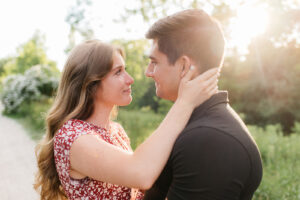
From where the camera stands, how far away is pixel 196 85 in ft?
6.03

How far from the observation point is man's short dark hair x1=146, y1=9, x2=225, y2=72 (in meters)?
1.87


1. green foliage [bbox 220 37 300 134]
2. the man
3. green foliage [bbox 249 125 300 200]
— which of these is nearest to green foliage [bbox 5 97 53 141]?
the man

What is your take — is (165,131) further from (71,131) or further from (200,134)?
(71,131)

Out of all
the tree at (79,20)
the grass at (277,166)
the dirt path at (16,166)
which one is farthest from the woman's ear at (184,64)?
the tree at (79,20)

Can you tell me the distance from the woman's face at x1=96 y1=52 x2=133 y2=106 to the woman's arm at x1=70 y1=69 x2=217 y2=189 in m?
0.63

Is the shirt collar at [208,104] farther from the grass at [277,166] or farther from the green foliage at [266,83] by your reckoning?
the green foliage at [266,83]

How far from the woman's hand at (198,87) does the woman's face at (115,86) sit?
0.77 m

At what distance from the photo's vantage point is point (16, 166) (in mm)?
7336

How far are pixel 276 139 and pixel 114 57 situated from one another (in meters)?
5.67

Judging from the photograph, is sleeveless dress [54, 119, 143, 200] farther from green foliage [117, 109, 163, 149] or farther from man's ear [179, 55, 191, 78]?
green foliage [117, 109, 163, 149]

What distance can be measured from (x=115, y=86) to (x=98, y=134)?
0.46 metres

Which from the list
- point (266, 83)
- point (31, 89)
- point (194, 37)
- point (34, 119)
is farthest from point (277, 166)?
point (31, 89)

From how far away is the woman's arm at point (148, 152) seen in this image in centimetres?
176


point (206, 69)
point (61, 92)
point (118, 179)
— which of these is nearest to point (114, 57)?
point (61, 92)
